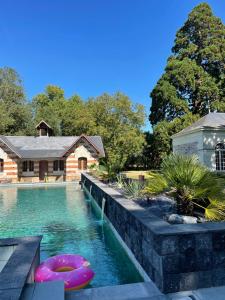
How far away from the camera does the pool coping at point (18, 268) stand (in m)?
3.31

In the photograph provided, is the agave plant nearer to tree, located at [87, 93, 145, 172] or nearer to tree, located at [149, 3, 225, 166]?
tree, located at [149, 3, 225, 166]

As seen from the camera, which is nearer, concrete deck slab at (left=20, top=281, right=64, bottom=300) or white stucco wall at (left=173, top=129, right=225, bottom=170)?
concrete deck slab at (left=20, top=281, right=64, bottom=300)

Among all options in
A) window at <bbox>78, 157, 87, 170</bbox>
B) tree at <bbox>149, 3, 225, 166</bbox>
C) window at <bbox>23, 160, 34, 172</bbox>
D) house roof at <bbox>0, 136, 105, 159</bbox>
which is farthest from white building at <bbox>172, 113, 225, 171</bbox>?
window at <bbox>23, 160, 34, 172</bbox>

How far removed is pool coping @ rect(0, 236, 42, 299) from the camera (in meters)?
3.31

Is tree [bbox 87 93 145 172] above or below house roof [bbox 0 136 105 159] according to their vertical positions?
above

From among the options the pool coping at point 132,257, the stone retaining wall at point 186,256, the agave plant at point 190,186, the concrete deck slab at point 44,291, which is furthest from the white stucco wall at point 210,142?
the concrete deck slab at point 44,291

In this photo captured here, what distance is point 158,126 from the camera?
3400cm

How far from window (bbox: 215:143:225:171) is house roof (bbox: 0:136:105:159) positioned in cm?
1204

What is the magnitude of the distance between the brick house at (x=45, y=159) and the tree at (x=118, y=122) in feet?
22.5

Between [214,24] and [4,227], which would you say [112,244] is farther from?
[214,24]

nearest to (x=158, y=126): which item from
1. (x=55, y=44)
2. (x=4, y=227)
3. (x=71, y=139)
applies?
(x=71, y=139)

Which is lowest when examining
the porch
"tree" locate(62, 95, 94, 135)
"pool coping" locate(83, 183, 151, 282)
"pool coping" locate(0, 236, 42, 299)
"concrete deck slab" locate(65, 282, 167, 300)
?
"pool coping" locate(83, 183, 151, 282)

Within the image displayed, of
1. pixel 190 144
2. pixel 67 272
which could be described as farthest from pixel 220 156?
pixel 67 272

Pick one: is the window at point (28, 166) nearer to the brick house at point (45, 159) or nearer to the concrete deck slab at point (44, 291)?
the brick house at point (45, 159)
